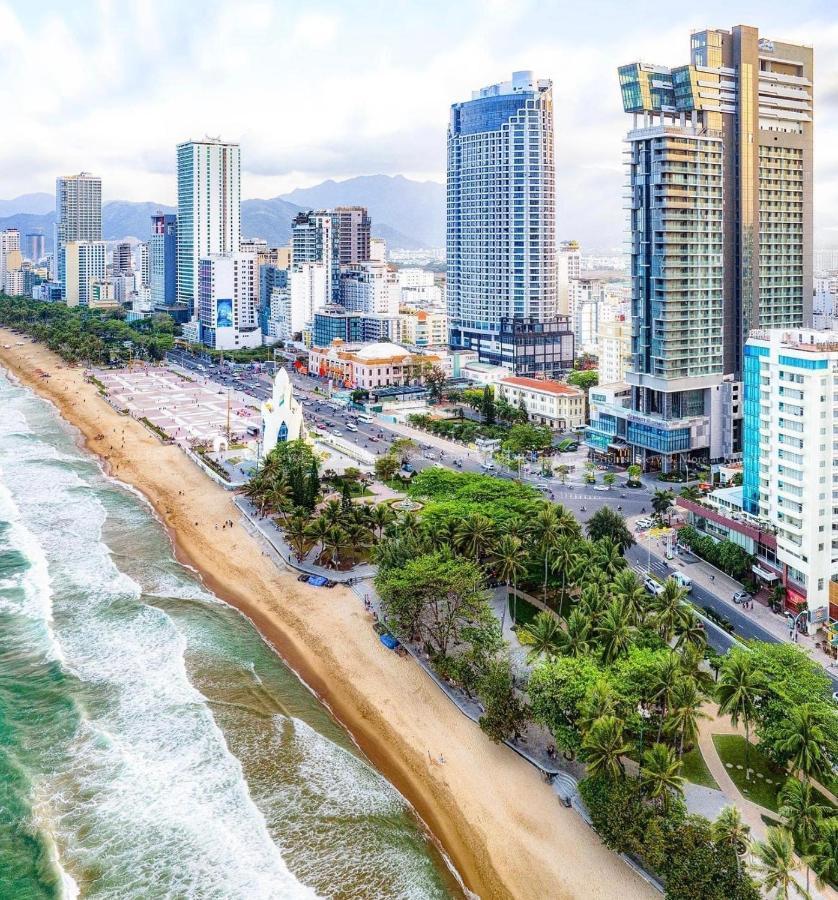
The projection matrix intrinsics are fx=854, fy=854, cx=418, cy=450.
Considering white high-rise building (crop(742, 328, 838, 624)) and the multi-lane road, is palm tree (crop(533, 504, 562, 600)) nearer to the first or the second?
the multi-lane road

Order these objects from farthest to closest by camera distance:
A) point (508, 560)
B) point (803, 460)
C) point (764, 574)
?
point (764, 574) → point (508, 560) → point (803, 460)

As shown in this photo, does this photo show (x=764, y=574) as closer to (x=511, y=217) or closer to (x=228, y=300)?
(x=511, y=217)

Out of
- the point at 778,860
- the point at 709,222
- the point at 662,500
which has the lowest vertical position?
the point at 778,860

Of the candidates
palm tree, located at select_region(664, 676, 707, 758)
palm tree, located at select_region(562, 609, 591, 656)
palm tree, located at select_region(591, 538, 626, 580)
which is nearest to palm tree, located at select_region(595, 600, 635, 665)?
palm tree, located at select_region(562, 609, 591, 656)

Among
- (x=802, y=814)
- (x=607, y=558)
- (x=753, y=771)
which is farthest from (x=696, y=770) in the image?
(x=607, y=558)

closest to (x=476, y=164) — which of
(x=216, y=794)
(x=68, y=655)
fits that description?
(x=68, y=655)

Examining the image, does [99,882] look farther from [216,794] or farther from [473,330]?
[473,330]
